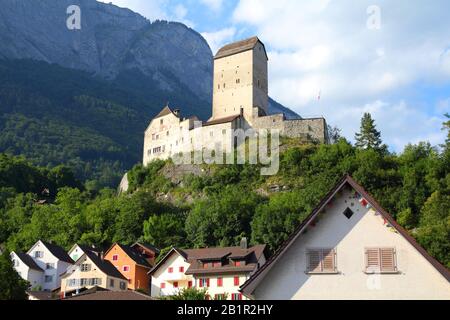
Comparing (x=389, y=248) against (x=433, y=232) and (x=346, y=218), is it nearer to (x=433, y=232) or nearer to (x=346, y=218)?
(x=346, y=218)

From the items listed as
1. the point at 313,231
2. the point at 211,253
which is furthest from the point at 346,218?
the point at 211,253

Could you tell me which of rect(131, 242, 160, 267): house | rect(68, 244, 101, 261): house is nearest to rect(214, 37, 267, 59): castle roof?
rect(131, 242, 160, 267): house

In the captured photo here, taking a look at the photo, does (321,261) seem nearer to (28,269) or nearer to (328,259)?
(328,259)

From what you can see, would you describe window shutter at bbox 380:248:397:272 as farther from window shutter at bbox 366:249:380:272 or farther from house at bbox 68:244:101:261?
house at bbox 68:244:101:261

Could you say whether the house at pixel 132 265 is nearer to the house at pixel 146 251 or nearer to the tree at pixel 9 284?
the house at pixel 146 251

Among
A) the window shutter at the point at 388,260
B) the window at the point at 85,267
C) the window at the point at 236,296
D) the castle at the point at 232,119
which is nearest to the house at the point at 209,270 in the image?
the window at the point at 236,296

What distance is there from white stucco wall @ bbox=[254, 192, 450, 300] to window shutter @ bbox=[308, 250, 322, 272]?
0.16 metres

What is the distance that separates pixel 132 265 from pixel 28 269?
15.8m

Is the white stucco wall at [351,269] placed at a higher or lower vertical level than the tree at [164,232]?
lower

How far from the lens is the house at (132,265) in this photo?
77250 mm

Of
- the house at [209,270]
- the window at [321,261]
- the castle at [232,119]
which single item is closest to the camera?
the window at [321,261]

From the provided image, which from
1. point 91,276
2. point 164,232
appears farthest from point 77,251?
point 91,276

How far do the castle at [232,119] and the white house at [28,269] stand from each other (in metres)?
41.9

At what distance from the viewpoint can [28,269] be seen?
277 ft
